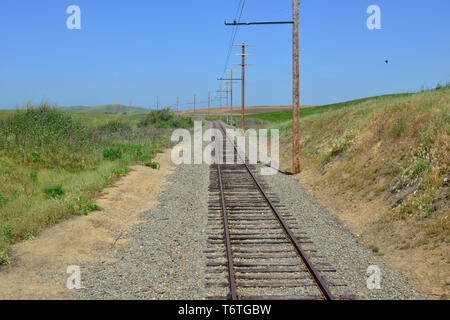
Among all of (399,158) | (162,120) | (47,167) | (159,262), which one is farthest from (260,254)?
(162,120)

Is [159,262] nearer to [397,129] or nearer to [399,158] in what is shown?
[399,158]

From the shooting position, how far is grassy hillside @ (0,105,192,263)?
9.61m

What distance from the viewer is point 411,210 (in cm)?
900

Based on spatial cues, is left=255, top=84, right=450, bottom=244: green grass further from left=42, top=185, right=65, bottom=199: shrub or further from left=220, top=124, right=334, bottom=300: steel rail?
left=42, top=185, right=65, bottom=199: shrub

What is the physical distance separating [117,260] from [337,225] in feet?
18.2

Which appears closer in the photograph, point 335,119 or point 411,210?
point 411,210

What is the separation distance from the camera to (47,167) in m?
15.5

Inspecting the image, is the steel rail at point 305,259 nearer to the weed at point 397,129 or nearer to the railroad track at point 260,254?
the railroad track at point 260,254

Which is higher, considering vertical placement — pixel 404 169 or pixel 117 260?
pixel 404 169

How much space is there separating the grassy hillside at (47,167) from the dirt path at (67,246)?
378mm

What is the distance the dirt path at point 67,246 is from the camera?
638 centimetres

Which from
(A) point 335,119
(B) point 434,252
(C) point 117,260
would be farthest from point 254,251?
(A) point 335,119
